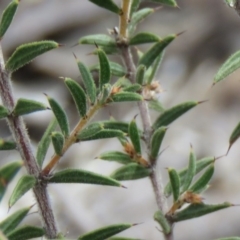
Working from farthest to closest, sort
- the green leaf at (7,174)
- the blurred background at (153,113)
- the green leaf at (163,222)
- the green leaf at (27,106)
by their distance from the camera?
the blurred background at (153,113)
the green leaf at (163,222)
the green leaf at (27,106)
the green leaf at (7,174)

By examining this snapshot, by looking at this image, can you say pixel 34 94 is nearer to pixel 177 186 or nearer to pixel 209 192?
pixel 209 192

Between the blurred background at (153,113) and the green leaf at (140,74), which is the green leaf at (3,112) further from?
the blurred background at (153,113)

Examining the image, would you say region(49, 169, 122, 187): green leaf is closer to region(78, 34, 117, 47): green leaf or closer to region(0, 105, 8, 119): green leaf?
region(0, 105, 8, 119): green leaf

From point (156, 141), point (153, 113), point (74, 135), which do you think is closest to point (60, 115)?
point (74, 135)

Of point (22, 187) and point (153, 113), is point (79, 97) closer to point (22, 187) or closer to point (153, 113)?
point (22, 187)

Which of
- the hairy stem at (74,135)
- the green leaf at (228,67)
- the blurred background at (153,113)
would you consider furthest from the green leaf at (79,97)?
the blurred background at (153,113)

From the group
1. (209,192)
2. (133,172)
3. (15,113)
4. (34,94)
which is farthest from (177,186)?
(34,94)

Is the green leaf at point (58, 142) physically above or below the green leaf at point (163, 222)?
above
